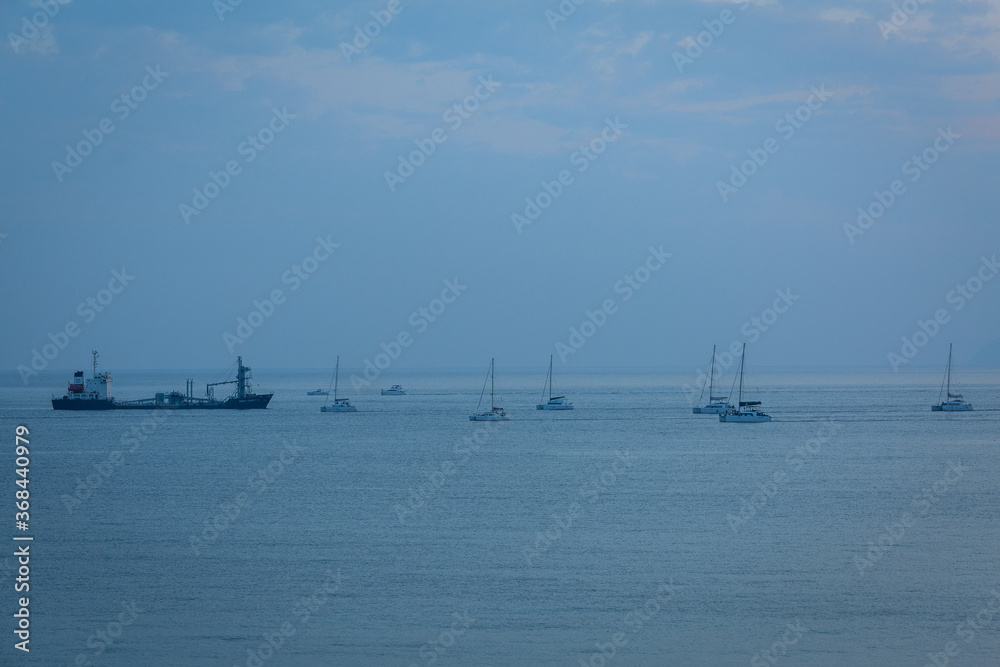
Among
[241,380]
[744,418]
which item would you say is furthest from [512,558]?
[241,380]

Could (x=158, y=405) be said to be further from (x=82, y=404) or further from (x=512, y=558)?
(x=512, y=558)

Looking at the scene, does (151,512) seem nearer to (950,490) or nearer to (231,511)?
(231,511)

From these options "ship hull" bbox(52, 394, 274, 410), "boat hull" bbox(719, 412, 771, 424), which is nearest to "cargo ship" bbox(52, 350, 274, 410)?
"ship hull" bbox(52, 394, 274, 410)

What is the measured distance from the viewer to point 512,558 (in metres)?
35.8

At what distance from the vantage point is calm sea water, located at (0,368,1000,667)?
87.6 feet

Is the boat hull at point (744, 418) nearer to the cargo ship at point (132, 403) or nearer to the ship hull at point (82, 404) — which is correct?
the cargo ship at point (132, 403)

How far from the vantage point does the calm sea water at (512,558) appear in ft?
87.6

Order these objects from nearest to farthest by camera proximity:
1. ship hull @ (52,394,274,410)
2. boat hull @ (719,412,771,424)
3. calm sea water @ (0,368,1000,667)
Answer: calm sea water @ (0,368,1000,667), boat hull @ (719,412,771,424), ship hull @ (52,394,274,410)

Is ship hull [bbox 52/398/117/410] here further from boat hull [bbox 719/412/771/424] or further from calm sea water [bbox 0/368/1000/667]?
boat hull [bbox 719/412/771/424]

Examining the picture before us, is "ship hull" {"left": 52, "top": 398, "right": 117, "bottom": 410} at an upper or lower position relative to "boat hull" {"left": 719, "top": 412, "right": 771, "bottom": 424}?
lower

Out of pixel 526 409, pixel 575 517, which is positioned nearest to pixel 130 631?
pixel 575 517

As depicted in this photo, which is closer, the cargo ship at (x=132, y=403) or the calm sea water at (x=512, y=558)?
the calm sea water at (x=512, y=558)

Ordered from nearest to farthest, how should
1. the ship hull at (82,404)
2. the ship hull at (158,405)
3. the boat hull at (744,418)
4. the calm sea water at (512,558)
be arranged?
1. the calm sea water at (512,558)
2. the boat hull at (744,418)
3. the ship hull at (82,404)
4. the ship hull at (158,405)

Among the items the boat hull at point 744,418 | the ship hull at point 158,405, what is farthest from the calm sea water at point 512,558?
the ship hull at point 158,405
